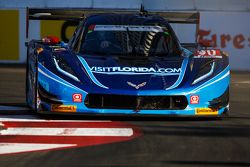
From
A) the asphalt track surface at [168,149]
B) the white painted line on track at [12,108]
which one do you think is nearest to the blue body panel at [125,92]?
the asphalt track surface at [168,149]

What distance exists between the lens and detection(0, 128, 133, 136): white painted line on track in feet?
21.6

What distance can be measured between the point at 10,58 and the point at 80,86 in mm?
15688

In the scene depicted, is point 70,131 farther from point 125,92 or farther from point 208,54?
point 208,54

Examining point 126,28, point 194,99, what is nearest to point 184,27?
point 126,28

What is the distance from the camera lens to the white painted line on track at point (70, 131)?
6578 mm

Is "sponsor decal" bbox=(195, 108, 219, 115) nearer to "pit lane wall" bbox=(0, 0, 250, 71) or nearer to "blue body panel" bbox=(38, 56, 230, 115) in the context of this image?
"blue body panel" bbox=(38, 56, 230, 115)

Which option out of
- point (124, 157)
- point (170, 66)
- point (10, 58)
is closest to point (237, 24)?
point (10, 58)

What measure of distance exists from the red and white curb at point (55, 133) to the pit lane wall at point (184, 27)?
13.2m

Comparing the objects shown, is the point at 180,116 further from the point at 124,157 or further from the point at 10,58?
the point at 10,58

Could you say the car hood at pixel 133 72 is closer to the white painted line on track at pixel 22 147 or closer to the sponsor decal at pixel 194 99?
the sponsor decal at pixel 194 99

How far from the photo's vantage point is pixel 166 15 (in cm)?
1076

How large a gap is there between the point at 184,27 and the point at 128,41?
515 inches

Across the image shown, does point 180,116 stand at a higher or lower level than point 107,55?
lower

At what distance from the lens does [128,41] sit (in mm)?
8578
